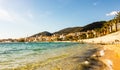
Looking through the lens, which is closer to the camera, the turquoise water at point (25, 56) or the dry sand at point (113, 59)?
the dry sand at point (113, 59)

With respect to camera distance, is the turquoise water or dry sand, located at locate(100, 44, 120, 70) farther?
the turquoise water

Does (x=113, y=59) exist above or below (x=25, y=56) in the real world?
above

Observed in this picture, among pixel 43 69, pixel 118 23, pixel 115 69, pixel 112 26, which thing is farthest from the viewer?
pixel 112 26

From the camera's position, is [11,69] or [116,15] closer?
[11,69]

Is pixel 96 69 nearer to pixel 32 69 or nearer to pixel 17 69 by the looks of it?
pixel 32 69

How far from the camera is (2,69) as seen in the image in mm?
19062

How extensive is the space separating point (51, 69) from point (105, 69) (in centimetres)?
473

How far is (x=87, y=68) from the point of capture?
59.2 ft

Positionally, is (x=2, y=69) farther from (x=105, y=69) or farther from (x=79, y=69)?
(x=105, y=69)

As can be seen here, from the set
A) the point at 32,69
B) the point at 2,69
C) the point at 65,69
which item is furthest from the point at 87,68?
the point at 2,69

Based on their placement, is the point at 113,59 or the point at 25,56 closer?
the point at 113,59

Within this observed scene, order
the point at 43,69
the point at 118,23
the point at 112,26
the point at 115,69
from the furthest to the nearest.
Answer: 1. the point at 112,26
2. the point at 118,23
3. the point at 43,69
4. the point at 115,69

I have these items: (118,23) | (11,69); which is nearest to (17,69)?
(11,69)

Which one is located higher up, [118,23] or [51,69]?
[118,23]
